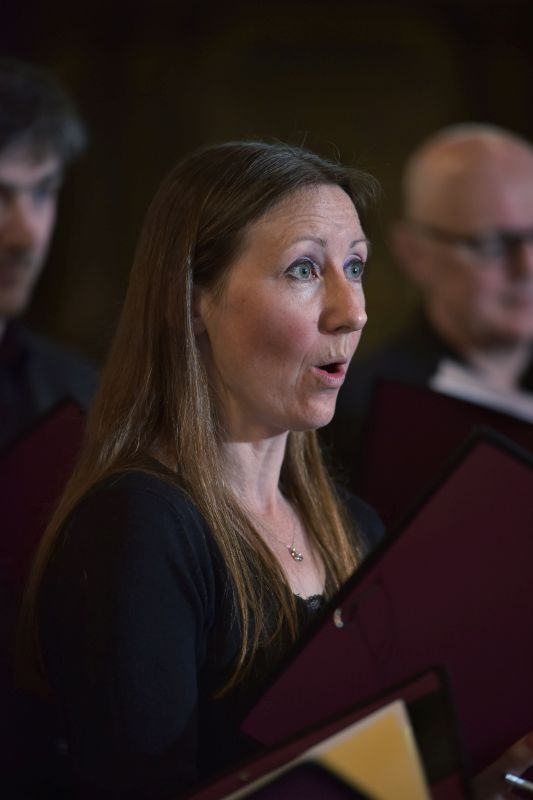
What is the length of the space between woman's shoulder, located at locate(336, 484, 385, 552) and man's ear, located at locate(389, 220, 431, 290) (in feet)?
5.23

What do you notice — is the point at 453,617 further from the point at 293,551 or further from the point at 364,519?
the point at 364,519

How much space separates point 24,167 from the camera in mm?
2473

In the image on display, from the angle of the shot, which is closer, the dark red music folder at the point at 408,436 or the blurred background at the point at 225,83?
the dark red music folder at the point at 408,436

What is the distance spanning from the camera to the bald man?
295 cm

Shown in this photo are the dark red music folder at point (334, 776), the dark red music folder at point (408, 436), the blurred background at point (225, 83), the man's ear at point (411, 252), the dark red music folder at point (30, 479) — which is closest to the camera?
the dark red music folder at point (334, 776)

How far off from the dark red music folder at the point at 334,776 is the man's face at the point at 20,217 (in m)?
1.63

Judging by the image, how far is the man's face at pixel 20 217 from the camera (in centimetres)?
245

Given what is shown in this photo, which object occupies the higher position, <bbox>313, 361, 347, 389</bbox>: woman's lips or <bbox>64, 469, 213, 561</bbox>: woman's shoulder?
<bbox>313, 361, 347, 389</bbox>: woman's lips

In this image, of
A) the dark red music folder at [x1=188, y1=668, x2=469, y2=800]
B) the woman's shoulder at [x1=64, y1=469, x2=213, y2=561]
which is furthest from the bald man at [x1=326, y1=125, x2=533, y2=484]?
the dark red music folder at [x1=188, y1=668, x2=469, y2=800]

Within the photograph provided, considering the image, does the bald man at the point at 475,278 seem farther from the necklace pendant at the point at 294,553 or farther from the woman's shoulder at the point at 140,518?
the woman's shoulder at the point at 140,518

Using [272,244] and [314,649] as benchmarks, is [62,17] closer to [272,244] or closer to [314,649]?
[272,244]

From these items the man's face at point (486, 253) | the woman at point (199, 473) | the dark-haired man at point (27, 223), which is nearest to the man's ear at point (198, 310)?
the woman at point (199, 473)

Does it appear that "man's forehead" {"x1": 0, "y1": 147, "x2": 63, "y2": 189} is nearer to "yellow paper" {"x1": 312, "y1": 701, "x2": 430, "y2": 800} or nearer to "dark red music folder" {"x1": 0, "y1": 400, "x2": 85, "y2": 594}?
"dark red music folder" {"x1": 0, "y1": 400, "x2": 85, "y2": 594}

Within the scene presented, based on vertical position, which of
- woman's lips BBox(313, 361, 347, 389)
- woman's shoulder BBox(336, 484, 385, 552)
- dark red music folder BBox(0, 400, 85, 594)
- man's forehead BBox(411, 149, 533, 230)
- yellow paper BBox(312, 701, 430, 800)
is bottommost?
dark red music folder BBox(0, 400, 85, 594)
